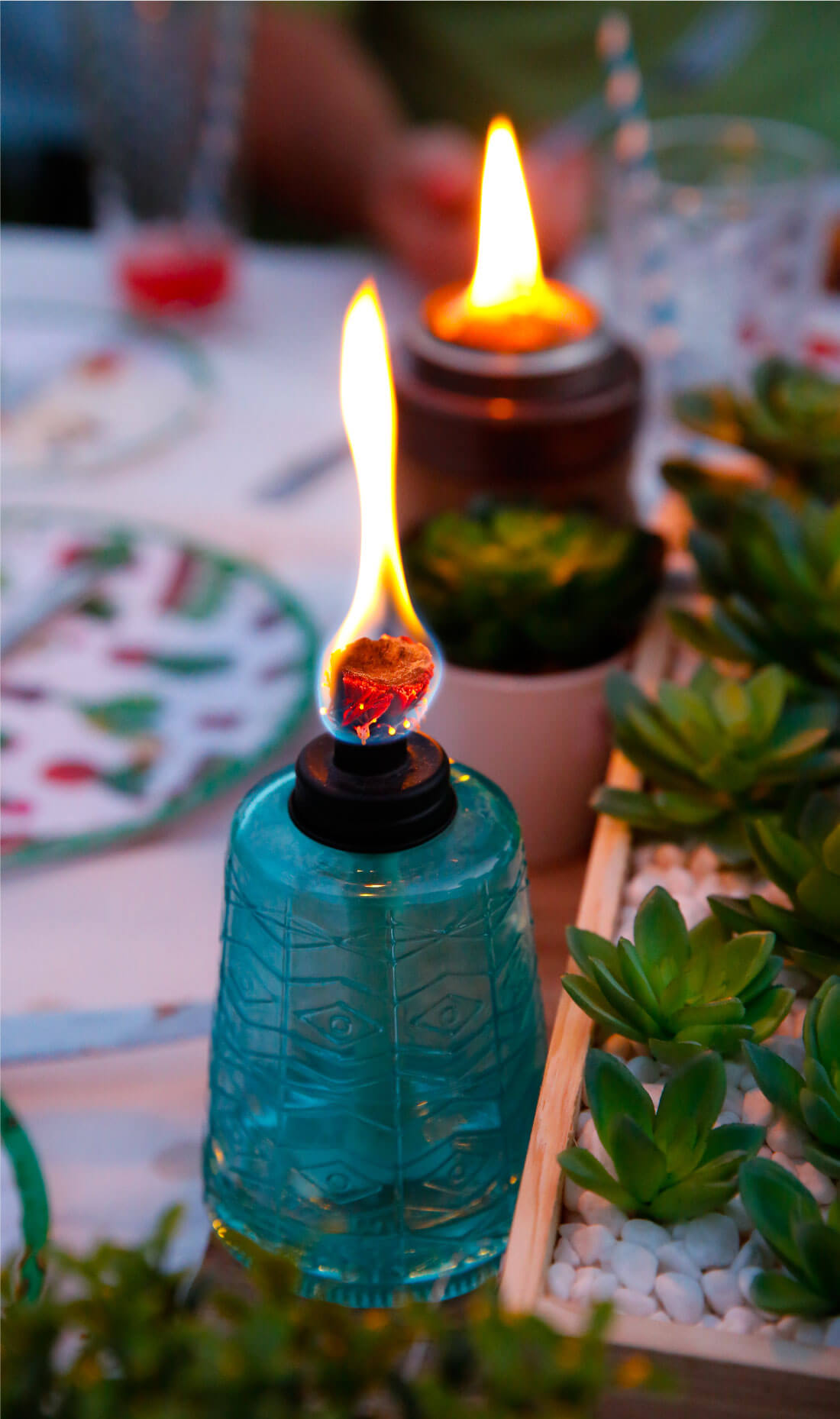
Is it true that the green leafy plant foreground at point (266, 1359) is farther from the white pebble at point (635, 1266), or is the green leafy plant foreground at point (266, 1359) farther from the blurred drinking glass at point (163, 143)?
the blurred drinking glass at point (163, 143)

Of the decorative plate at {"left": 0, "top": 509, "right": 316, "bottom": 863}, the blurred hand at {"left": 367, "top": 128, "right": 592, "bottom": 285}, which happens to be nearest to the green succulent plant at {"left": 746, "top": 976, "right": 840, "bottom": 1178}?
the decorative plate at {"left": 0, "top": 509, "right": 316, "bottom": 863}

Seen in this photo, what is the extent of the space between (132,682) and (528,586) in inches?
7.8

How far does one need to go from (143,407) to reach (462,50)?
1104mm

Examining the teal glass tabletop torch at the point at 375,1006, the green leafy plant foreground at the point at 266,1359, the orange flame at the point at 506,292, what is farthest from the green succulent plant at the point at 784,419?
the green leafy plant foreground at the point at 266,1359

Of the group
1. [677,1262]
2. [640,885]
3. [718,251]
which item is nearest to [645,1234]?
[677,1262]

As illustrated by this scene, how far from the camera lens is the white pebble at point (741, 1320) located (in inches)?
9.2

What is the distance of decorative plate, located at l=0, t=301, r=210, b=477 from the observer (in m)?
0.70

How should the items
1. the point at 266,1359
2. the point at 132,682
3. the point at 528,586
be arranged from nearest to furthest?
1. the point at 266,1359
2. the point at 528,586
3. the point at 132,682

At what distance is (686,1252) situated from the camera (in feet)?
0.81

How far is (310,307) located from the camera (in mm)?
890

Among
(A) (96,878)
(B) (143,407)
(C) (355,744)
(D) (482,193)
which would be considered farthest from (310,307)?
(C) (355,744)

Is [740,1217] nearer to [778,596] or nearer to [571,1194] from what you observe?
[571,1194]

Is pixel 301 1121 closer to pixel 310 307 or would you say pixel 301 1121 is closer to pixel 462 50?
pixel 310 307

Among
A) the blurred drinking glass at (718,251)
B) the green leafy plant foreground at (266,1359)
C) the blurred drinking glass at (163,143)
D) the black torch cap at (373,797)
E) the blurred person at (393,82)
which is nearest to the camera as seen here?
the green leafy plant foreground at (266,1359)
